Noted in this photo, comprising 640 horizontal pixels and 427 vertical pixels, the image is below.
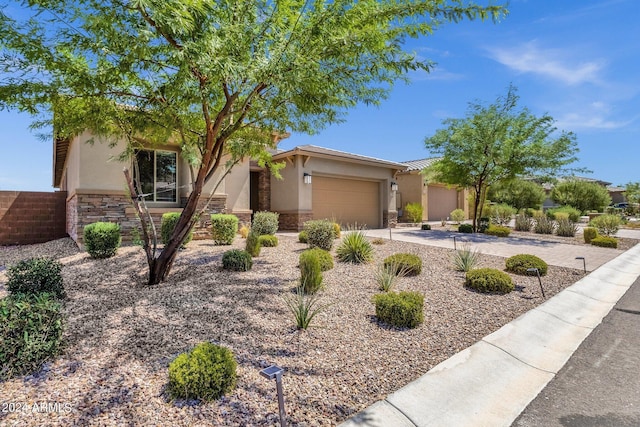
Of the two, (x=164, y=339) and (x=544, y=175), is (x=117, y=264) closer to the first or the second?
(x=164, y=339)

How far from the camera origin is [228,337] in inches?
140

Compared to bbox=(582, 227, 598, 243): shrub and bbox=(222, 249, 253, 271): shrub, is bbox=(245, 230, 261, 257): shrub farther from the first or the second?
bbox=(582, 227, 598, 243): shrub

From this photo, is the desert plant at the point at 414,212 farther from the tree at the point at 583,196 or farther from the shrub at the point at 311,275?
the shrub at the point at 311,275

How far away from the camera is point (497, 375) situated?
3305 mm

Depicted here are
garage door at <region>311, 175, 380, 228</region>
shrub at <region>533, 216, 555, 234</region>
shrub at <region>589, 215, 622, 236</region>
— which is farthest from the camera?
garage door at <region>311, 175, 380, 228</region>

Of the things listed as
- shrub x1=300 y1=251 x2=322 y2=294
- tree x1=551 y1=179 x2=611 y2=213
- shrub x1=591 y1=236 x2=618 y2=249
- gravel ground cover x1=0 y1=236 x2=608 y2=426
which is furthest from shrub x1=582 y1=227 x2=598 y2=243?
tree x1=551 y1=179 x2=611 y2=213

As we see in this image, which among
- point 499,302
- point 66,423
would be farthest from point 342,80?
point 66,423

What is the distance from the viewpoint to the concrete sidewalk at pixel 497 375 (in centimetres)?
260

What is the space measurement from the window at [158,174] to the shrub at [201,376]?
28.8ft

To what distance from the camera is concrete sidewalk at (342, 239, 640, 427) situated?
8.54ft

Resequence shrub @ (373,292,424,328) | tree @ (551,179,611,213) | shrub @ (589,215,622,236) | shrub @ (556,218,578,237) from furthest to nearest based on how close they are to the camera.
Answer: tree @ (551,179,611,213) → shrub @ (589,215,622,236) → shrub @ (556,218,578,237) → shrub @ (373,292,424,328)

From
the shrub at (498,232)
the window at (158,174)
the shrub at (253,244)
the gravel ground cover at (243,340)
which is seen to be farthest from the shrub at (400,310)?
the shrub at (498,232)

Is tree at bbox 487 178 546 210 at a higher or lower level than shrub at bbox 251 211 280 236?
higher

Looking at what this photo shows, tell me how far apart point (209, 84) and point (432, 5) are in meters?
3.24
